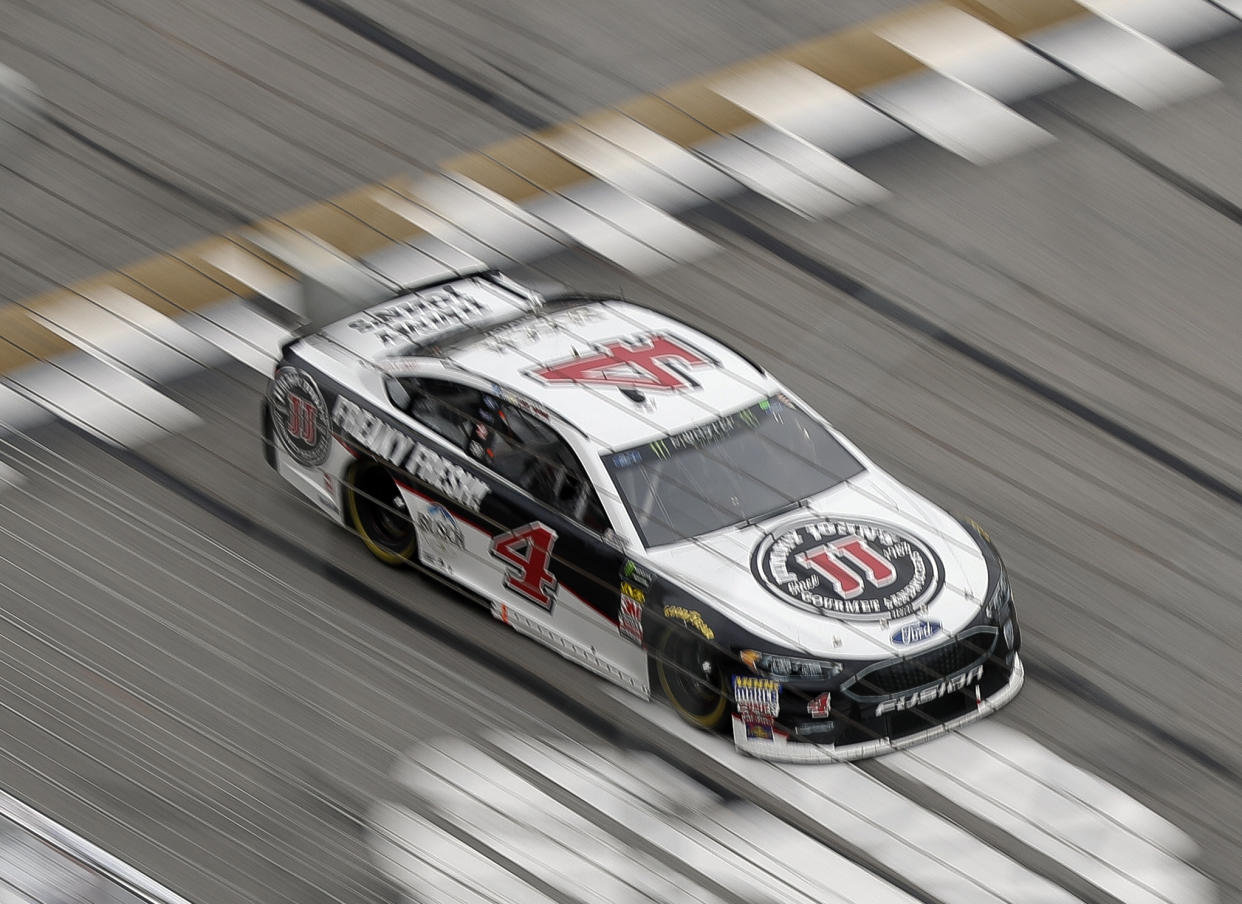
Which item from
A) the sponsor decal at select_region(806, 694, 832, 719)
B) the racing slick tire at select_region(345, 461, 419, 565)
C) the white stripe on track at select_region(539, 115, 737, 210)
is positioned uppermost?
the white stripe on track at select_region(539, 115, 737, 210)

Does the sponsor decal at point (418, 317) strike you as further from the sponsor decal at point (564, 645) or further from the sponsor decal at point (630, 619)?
the sponsor decal at point (630, 619)

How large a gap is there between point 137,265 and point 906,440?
13.4ft

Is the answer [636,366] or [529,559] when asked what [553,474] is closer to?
[529,559]

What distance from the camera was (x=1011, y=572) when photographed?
761 centimetres

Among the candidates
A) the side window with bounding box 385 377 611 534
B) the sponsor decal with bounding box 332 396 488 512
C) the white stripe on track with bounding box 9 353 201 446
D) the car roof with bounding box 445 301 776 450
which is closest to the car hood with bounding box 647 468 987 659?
the side window with bounding box 385 377 611 534

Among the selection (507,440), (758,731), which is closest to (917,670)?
(758,731)

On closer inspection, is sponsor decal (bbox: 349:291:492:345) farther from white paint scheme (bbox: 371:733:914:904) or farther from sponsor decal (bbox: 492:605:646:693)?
white paint scheme (bbox: 371:733:914:904)

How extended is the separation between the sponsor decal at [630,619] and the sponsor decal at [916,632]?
2.98ft

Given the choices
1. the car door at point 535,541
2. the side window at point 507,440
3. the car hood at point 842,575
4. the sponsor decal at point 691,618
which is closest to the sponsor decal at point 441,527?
the car door at point 535,541

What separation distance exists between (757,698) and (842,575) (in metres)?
0.57

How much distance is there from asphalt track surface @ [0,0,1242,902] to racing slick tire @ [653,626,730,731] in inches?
6.0

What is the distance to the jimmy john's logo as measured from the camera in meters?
6.63

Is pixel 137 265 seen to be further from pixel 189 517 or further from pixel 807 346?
pixel 807 346

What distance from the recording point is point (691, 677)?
22.0ft
